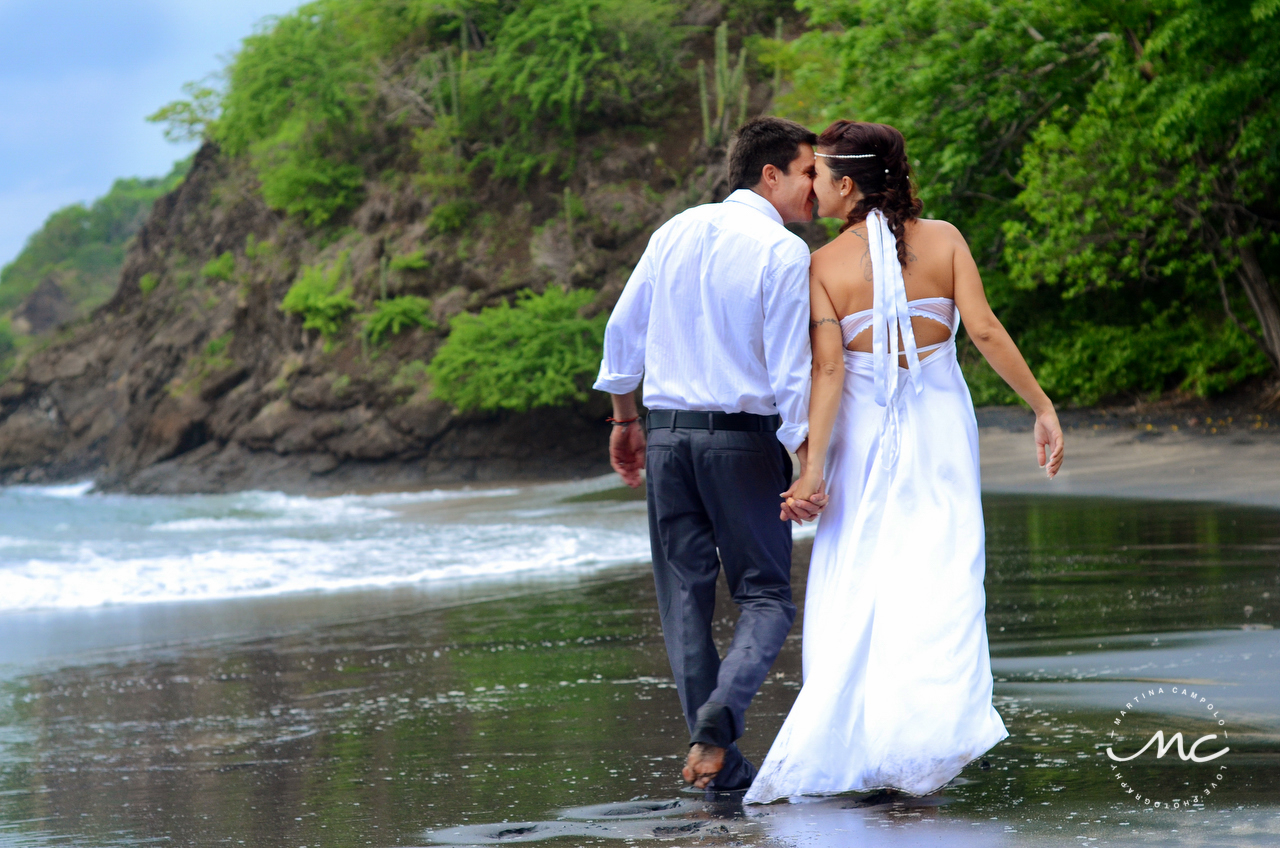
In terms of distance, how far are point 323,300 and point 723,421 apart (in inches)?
1220

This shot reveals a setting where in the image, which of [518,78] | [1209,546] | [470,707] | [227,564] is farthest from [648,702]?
[518,78]

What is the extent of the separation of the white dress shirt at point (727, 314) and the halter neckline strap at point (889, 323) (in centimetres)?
19

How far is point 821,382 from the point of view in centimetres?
306

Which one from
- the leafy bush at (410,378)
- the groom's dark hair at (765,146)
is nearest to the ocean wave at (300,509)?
the leafy bush at (410,378)

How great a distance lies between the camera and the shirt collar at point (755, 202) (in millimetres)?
3318

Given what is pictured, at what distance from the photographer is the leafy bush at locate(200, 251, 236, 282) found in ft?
127

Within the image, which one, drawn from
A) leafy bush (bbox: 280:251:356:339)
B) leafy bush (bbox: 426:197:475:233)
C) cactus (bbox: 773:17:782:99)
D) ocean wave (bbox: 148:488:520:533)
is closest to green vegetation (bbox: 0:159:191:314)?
leafy bush (bbox: 280:251:356:339)

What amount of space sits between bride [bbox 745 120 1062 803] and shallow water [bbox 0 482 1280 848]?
0.15 m

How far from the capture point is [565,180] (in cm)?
3275

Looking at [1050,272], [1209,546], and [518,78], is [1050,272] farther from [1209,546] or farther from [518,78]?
[518,78]

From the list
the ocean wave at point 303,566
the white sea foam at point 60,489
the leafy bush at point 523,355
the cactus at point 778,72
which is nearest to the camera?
the ocean wave at point 303,566

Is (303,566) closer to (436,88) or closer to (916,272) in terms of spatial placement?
(916,272)

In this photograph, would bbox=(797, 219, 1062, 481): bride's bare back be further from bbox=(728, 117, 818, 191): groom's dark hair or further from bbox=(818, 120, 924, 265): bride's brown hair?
bbox=(728, 117, 818, 191): groom's dark hair

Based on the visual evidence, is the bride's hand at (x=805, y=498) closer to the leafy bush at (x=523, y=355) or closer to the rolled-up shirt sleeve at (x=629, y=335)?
the rolled-up shirt sleeve at (x=629, y=335)
